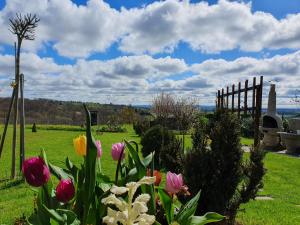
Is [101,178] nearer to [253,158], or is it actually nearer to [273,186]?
[253,158]

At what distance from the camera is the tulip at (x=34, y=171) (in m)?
1.90

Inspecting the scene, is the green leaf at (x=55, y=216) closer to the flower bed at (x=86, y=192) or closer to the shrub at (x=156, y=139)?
Answer: the flower bed at (x=86, y=192)

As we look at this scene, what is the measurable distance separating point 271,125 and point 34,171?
785 inches

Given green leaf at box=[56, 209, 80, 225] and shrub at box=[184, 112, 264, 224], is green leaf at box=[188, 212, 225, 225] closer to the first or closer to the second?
green leaf at box=[56, 209, 80, 225]

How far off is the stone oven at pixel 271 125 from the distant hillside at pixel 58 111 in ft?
67.7

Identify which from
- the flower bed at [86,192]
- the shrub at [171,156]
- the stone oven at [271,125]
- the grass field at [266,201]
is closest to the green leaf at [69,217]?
the flower bed at [86,192]

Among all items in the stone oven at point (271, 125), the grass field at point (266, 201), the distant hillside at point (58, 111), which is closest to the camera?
the grass field at point (266, 201)

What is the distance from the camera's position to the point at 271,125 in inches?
819

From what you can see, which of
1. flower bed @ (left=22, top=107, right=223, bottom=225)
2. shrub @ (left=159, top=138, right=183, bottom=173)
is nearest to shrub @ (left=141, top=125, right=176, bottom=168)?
shrub @ (left=159, top=138, right=183, bottom=173)

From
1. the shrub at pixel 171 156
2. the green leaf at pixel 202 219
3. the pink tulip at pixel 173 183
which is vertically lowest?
the shrub at pixel 171 156

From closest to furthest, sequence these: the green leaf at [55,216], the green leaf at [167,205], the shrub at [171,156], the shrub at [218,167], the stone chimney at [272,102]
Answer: the green leaf at [55,216] → the green leaf at [167,205] → the shrub at [218,167] → the shrub at [171,156] → the stone chimney at [272,102]

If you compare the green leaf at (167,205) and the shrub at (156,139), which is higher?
the green leaf at (167,205)

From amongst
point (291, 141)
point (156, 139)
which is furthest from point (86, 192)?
point (291, 141)

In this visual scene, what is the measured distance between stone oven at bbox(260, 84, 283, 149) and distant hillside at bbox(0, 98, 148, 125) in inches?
813
